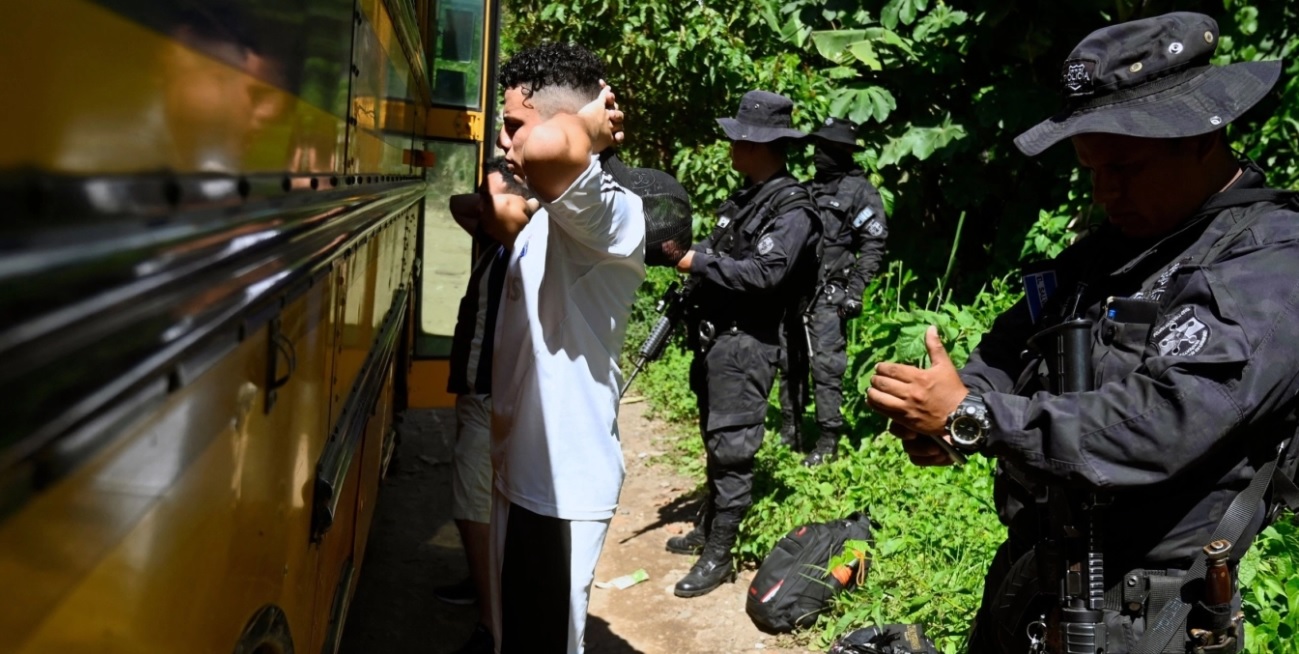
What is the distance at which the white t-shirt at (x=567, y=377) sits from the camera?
8.42 feet

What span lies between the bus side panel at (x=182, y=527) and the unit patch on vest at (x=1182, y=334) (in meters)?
1.51

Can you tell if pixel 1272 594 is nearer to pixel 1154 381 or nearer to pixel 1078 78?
pixel 1154 381

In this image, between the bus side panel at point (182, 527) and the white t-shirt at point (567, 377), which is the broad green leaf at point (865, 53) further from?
the bus side panel at point (182, 527)

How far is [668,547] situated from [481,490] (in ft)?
5.38

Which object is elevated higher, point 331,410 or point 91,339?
point 91,339

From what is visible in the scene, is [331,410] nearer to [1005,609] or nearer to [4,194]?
[1005,609]

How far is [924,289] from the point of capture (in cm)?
809

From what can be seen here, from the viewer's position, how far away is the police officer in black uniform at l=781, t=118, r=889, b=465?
20.3 ft

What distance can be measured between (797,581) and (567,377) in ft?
6.71

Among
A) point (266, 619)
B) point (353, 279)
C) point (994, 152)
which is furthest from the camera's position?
point (994, 152)

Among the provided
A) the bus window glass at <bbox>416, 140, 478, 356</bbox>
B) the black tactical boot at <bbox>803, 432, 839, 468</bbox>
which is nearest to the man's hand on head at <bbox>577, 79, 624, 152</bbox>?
the bus window glass at <bbox>416, 140, 478, 356</bbox>

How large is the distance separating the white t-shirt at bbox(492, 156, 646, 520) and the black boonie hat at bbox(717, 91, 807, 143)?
240cm

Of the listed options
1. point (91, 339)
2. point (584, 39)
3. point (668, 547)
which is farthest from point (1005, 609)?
point (584, 39)

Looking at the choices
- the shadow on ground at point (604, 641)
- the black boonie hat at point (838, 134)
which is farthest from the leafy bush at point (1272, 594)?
the black boonie hat at point (838, 134)
